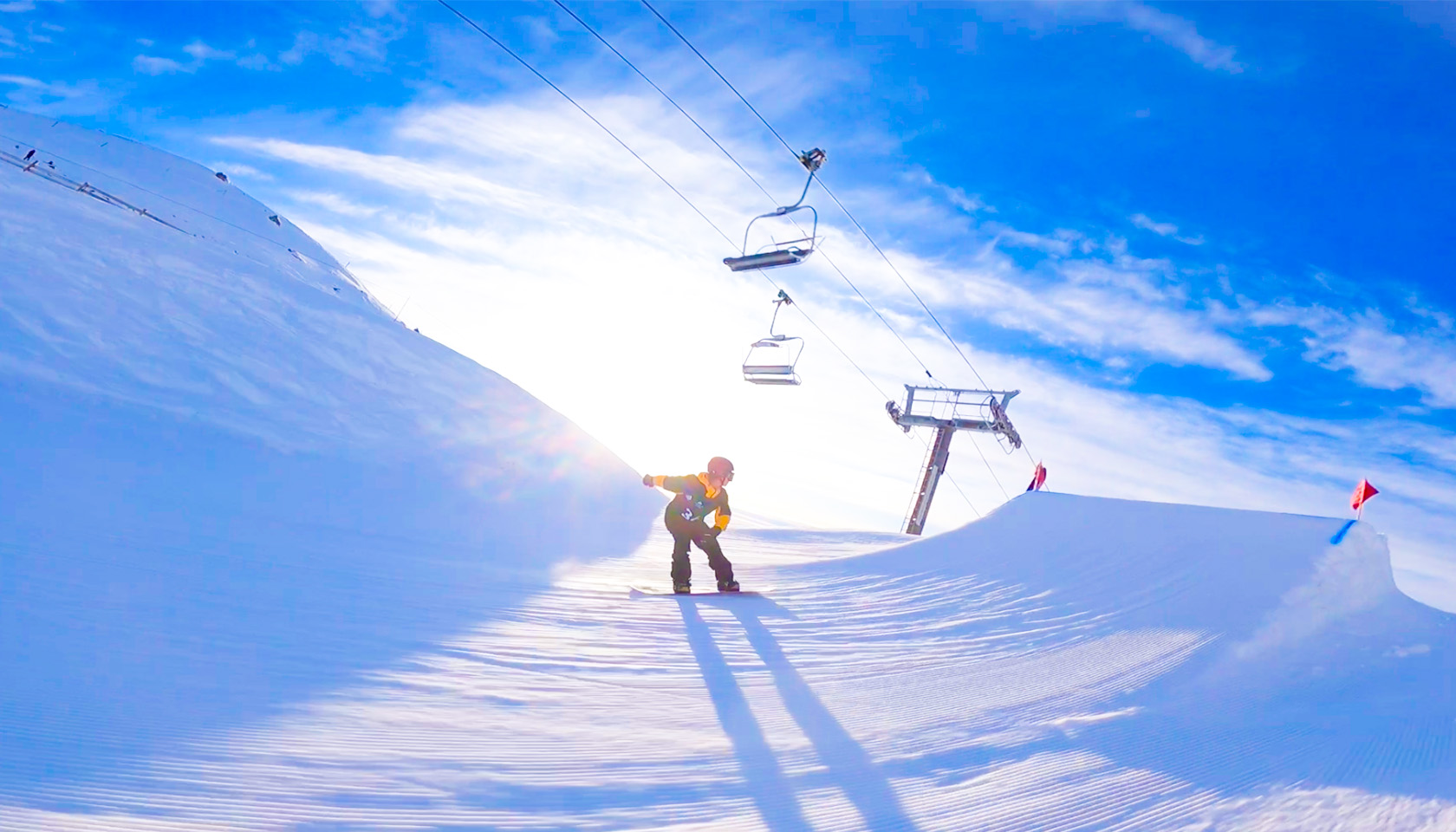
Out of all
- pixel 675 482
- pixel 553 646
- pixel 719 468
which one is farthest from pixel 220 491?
pixel 719 468

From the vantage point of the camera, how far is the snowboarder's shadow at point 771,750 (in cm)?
351

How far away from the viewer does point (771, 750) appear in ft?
13.6

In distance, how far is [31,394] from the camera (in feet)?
29.3

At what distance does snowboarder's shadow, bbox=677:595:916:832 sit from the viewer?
3510 millimetres

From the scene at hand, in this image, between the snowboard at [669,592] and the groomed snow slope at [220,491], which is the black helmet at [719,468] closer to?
the snowboard at [669,592]

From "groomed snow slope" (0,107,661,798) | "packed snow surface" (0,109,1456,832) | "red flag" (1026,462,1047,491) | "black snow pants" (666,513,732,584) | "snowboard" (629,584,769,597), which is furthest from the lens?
"red flag" (1026,462,1047,491)

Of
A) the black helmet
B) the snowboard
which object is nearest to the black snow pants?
the snowboard

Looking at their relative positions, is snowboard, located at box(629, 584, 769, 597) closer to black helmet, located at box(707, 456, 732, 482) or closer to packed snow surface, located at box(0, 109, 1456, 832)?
packed snow surface, located at box(0, 109, 1456, 832)

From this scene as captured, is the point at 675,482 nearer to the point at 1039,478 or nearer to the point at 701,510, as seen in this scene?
the point at 701,510

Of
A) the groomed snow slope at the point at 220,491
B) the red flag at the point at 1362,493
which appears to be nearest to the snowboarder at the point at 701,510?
the groomed snow slope at the point at 220,491

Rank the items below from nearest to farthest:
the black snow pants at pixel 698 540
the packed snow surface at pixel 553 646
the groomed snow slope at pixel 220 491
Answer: the packed snow surface at pixel 553 646 < the groomed snow slope at pixel 220 491 < the black snow pants at pixel 698 540

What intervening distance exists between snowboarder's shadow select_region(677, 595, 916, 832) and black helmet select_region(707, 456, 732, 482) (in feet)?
7.54

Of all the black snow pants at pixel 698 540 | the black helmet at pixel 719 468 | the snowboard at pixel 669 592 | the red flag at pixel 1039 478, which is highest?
the red flag at pixel 1039 478

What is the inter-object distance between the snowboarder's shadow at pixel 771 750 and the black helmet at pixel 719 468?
90.5 inches
